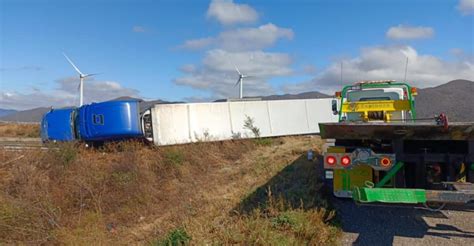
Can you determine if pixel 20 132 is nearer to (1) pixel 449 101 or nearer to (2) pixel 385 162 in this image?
(1) pixel 449 101

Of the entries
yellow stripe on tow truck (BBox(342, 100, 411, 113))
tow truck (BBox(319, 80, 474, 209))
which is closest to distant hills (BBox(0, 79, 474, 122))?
yellow stripe on tow truck (BBox(342, 100, 411, 113))

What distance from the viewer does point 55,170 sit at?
473 inches

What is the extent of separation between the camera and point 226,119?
744 inches

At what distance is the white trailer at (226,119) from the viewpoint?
16797 millimetres

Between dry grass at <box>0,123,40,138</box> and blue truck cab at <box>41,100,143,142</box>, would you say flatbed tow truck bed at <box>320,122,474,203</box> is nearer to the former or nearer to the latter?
blue truck cab at <box>41,100,143,142</box>

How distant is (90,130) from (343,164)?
1517 centimetres

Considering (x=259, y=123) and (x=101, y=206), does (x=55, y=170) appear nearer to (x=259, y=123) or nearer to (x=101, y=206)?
(x=101, y=206)

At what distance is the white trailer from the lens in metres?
16.8

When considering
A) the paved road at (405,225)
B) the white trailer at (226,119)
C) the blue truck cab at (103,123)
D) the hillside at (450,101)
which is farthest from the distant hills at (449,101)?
the paved road at (405,225)

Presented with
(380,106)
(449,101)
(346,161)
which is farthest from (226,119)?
(346,161)

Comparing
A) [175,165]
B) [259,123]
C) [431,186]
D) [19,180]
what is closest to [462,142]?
[431,186]

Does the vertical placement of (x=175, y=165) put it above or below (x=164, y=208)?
above

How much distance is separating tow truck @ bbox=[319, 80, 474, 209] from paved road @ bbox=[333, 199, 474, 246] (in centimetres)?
32

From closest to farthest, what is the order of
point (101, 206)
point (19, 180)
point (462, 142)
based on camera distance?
1. point (462, 142)
2. point (101, 206)
3. point (19, 180)
